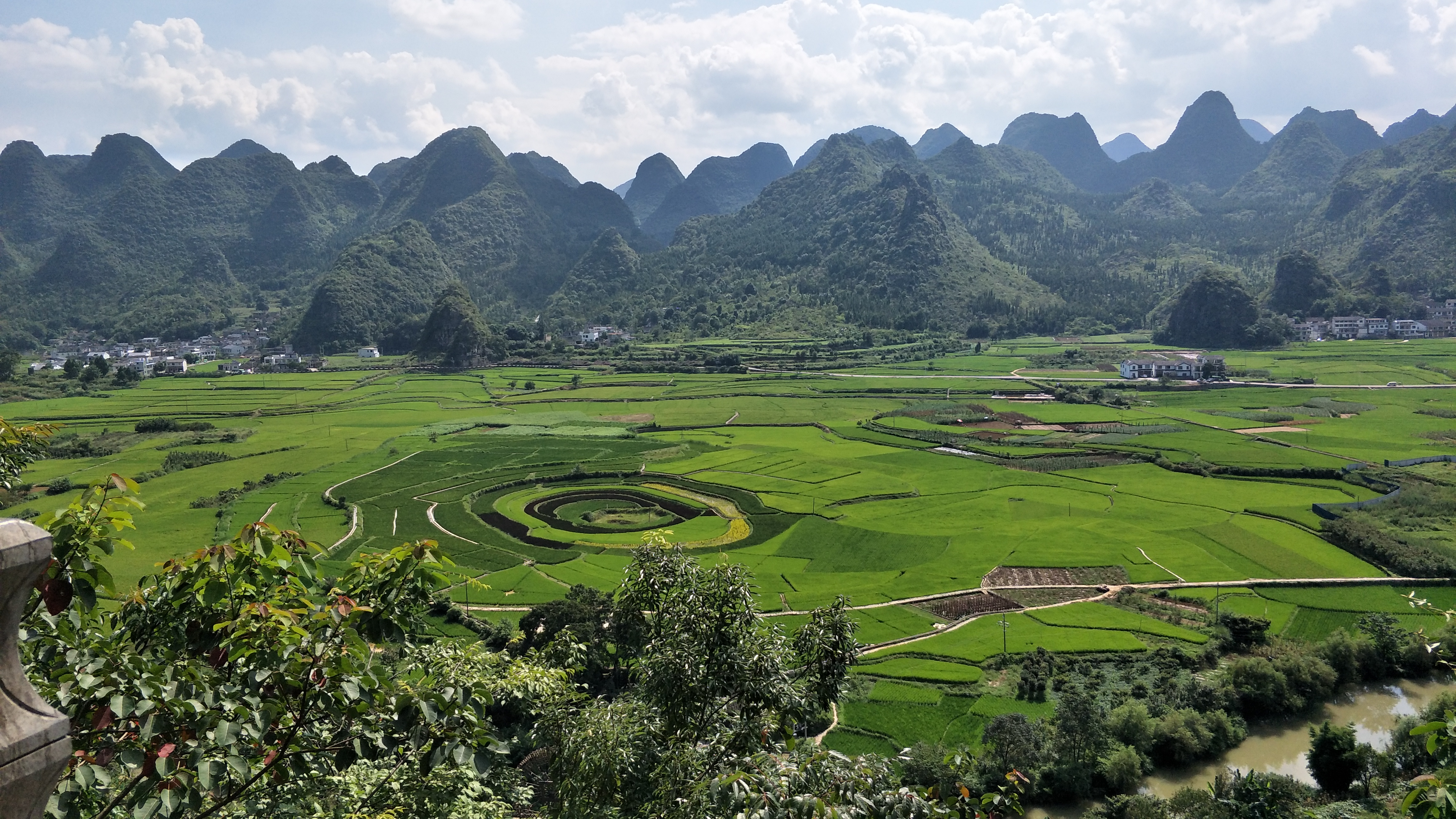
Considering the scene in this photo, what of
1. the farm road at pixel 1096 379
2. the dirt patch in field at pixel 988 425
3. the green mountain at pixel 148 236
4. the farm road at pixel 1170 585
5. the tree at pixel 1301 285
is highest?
the green mountain at pixel 148 236

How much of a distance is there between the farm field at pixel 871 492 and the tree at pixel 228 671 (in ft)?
2.43

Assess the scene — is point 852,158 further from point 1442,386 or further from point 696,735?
point 696,735

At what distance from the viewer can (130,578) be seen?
3059 cm

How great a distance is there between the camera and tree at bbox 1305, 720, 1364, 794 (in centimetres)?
1989

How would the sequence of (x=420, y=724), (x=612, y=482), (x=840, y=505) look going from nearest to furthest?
1. (x=420, y=724)
2. (x=840, y=505)
3. (x=612, y=482)

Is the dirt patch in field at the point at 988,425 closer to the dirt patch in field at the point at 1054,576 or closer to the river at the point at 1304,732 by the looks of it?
the dirt patch in field at the point at 1054,576

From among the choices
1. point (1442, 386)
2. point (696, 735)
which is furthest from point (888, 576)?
point (1442, 386)

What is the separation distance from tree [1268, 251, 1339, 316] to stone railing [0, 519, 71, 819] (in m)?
148

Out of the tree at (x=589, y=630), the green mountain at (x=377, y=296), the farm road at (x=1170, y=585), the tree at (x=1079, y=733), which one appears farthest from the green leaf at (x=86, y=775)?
the green mountain at (x=377, y=296)

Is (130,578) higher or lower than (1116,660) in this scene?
higher

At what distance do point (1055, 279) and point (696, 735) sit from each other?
6571 inches

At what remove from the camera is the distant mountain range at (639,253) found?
13338 centimetres

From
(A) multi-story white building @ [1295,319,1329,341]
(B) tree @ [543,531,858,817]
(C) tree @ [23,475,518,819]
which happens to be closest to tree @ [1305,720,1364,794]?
(B) tree @ [543,531,858,817]

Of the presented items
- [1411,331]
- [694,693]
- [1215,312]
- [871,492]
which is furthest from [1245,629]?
[1411,331]
